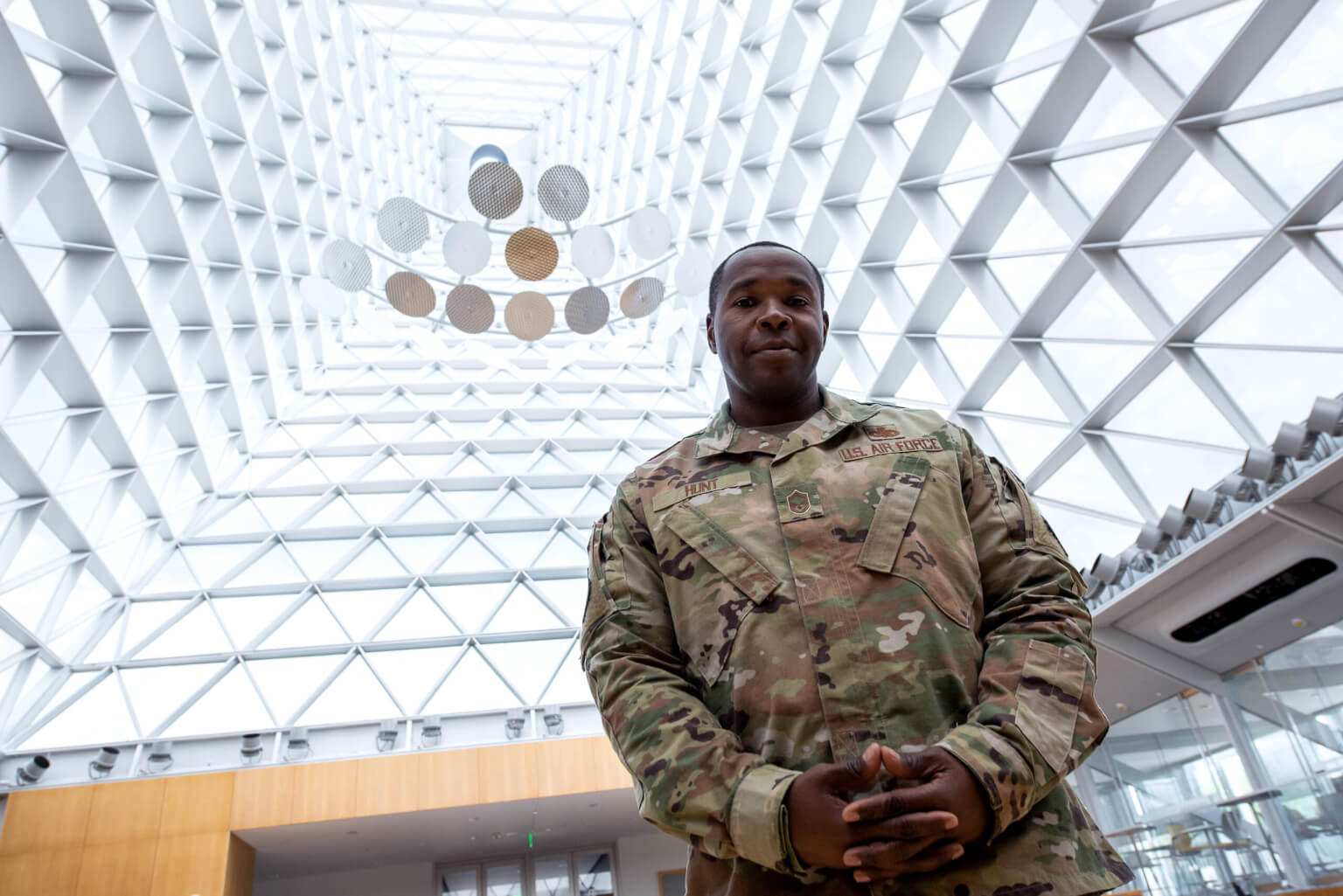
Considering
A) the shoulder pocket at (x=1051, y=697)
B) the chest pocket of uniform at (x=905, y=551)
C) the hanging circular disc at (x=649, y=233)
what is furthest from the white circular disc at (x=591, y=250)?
the shoulder pocket at (x=1051, y=697)

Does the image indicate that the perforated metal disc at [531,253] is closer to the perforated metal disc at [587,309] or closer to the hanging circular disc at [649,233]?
the perforated metal disc at [587,309]

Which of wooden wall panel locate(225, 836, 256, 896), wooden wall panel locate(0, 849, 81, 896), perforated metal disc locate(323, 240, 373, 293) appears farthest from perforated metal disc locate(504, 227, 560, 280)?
wooden wall panel locate(0, 849, 81, 896)

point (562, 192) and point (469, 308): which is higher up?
point (562, 192)

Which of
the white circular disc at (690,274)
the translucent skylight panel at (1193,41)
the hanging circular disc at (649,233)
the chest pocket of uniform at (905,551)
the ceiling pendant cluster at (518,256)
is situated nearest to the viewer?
the chest pocket of uniform at (905,551)

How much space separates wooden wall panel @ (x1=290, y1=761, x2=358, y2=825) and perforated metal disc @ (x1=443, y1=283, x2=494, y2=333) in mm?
10882

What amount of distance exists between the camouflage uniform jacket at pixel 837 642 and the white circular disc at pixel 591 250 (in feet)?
53.5

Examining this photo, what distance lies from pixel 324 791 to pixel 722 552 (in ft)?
65.3

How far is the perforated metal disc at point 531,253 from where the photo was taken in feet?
52.1

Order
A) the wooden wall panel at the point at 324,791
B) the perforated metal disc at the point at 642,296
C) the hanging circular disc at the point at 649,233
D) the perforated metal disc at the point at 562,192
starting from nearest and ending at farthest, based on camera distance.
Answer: the perforated metal disc at the point at 562,192 → the hanging circular disc at the point at 649,233 → the wooden wall panel at the point at 324,791 → the perforated metal disc at the point at 642,296

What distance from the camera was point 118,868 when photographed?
1762 centimetres

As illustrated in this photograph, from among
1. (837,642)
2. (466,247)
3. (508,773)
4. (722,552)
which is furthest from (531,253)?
(837,642)

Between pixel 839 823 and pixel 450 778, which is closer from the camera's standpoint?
pixel 839 823

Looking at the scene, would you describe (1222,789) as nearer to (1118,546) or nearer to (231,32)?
(1118,546)

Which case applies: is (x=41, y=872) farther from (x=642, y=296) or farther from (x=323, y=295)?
(x=642, y=296)
